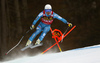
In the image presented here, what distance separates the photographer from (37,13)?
16.5ft

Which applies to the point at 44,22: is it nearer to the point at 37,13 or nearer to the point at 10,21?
the point at 37,13

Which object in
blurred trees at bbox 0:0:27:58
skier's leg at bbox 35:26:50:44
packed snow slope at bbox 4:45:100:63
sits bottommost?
packed snow slope at bbox 4:45:100:63

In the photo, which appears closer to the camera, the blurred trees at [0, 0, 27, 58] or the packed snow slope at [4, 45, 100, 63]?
the packed snow slope at [4, 45, 100, 63]

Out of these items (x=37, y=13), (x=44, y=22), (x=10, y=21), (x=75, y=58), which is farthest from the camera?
(x=10, y=21)

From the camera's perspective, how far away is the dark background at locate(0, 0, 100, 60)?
5027mm

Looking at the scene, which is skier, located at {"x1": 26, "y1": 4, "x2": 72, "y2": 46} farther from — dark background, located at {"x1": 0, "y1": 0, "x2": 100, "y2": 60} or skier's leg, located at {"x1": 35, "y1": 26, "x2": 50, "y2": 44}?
dark background, located at {"x1": 0, "y1": 0, "x2": 100, "y2": 60}

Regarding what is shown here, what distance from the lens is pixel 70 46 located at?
18.4 feet

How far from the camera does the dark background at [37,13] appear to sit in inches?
198

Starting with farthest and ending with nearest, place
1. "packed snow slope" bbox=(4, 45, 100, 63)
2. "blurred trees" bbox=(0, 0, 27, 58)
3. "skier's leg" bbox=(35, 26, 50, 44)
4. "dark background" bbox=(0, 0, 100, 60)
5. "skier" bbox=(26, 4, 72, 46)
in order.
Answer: "blurred trees" bbox=(0, 0, 27, 58), "dark background" bbox=(0, 0, 100, 60), "skier's leg" bbox=(35, 26, 50, 44), "skier" bbox=(26, 4, 72, 46), "packed snow slope" bbox=(4, 45, 100, 63)

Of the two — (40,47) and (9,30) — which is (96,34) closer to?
(40,47)

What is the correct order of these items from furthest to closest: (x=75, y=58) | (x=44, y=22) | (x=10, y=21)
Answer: (x=10, y=21)
(x=44, y=22)
(x=75, y=58)

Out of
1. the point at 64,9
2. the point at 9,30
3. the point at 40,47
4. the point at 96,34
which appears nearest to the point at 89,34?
the point at 96,34

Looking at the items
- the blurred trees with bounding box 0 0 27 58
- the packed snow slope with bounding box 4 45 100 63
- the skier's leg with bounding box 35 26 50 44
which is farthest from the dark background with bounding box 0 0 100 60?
the packed snow slope with bounding box 4 45 100 63

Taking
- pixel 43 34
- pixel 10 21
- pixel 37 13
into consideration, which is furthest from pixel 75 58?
pixel 10 21
